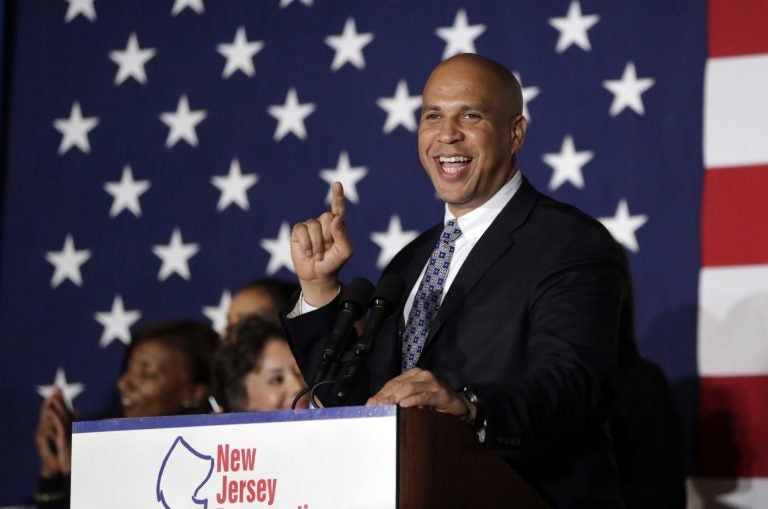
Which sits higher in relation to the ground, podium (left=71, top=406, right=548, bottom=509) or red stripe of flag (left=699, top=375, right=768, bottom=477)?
red stripe of flag (left=699, top=375, right=768, bottom=477)

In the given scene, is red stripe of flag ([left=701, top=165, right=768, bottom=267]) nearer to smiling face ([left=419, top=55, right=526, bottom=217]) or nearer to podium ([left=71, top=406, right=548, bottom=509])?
smiling face ([left=419, top=55, right=526, bottom=217])

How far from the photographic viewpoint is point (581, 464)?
223 centimetres

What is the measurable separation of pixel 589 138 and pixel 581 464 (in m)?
2.07

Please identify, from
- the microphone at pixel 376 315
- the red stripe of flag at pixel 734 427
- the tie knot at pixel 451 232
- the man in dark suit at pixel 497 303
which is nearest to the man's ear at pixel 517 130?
the man in dark suit at pixel 497 303

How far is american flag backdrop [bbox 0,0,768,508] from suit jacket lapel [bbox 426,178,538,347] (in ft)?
4.93

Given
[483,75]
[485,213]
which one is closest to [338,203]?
[485,213]

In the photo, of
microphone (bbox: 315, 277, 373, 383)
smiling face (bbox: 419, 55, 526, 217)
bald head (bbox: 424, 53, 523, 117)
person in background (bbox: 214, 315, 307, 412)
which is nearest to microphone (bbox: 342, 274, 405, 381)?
microphone (bbox: 315, 277, 373, 383)

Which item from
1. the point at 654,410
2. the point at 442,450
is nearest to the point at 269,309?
the point at 654,410

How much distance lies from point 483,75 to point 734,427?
5.44ft

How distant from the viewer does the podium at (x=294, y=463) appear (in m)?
1.72

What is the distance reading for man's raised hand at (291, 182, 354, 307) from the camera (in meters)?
2.37

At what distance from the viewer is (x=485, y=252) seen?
A: 96.0 inches

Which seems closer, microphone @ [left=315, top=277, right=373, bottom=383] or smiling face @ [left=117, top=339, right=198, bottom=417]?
microphone @ [left=315, top=277, right=373, bottom=383]

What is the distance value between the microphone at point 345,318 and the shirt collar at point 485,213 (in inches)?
18.3
